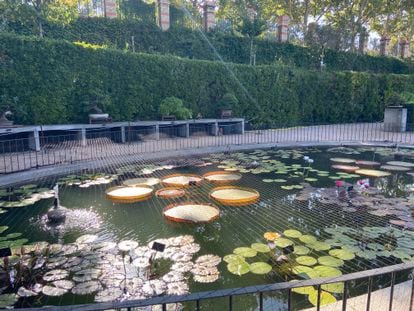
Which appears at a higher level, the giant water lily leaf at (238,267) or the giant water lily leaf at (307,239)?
the giant water lily leaf at (307,239)

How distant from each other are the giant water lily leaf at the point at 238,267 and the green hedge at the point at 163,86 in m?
9.59

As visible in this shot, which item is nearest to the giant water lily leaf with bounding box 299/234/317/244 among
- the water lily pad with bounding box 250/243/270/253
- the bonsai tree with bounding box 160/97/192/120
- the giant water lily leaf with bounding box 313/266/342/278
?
the water lily pad with bounding box 250/243/270/253

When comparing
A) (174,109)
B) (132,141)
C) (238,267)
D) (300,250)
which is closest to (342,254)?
(300,250)

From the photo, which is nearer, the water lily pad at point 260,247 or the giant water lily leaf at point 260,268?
the giant water lily leaf at point 260,268

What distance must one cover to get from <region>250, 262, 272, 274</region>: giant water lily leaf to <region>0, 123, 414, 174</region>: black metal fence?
243 inches

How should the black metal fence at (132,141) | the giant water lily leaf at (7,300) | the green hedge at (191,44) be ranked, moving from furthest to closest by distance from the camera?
the green hedge at (191,44), the black metal fence at (132,141), the giant water lily leaf at (7,300)

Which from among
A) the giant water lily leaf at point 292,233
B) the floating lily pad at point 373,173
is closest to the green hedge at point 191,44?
the floating lily pad at point 373,173

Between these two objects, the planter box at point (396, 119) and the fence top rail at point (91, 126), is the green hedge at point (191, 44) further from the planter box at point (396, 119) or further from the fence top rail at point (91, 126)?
the planter box at point (396, 119)

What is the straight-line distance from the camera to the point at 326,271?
3.54 meters

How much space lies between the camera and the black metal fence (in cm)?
897

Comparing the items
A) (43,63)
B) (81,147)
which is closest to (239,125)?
(81,147)

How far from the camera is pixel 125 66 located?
1276 cm

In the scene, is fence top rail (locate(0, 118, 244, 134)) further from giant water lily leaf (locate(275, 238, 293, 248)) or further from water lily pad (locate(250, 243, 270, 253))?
giant water lily leaf (locate(275, 238, 293, 248))

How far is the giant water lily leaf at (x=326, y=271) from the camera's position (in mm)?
3469
